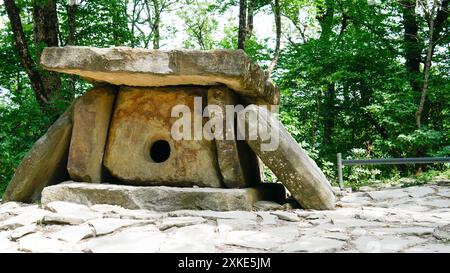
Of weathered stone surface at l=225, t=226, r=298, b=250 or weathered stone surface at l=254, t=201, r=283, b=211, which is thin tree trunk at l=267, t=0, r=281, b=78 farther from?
weathered stone surface at l=225, t=226, r=298, b=250

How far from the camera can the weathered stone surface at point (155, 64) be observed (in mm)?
4301

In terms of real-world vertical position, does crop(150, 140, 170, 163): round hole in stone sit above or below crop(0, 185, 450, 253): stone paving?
above

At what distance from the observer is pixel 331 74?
10.4 meters

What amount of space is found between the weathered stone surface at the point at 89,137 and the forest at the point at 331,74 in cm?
235

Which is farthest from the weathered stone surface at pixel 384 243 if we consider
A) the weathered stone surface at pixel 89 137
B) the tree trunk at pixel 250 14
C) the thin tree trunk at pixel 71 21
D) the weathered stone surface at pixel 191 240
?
the tree trunk at pixel 250 14

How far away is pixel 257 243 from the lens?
3031 mm

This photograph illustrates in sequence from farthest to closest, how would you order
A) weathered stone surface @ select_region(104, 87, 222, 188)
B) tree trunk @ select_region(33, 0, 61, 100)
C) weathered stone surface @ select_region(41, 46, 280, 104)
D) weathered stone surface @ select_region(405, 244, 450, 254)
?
tree trunk @ select_region(33, 0, 61, 100) < weathered stone surface @ select_region(104, 87, 222, 188) < weathered stone surface @ select_region(41, 46, 280, 104) < weathered stone surface @ select_region(405, 244, 450, 254)

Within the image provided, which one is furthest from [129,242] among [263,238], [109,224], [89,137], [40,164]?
[40,164]

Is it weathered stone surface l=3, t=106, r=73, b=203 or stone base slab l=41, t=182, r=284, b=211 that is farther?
weathered stone surface l=3, t=106, r=73, b=203

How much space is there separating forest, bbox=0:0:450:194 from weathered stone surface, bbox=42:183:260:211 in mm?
2906

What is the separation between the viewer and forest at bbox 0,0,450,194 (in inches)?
318

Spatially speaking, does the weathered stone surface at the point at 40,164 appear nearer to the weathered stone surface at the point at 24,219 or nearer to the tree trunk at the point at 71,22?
the weathered stone surface at the point at 24,219

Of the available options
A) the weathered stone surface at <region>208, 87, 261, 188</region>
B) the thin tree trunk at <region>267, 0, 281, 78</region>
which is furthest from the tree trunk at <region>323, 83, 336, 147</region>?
the weathered stone surface at <region>208, 87, 261, 188</region>

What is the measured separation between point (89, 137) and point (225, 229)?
2337 mm
